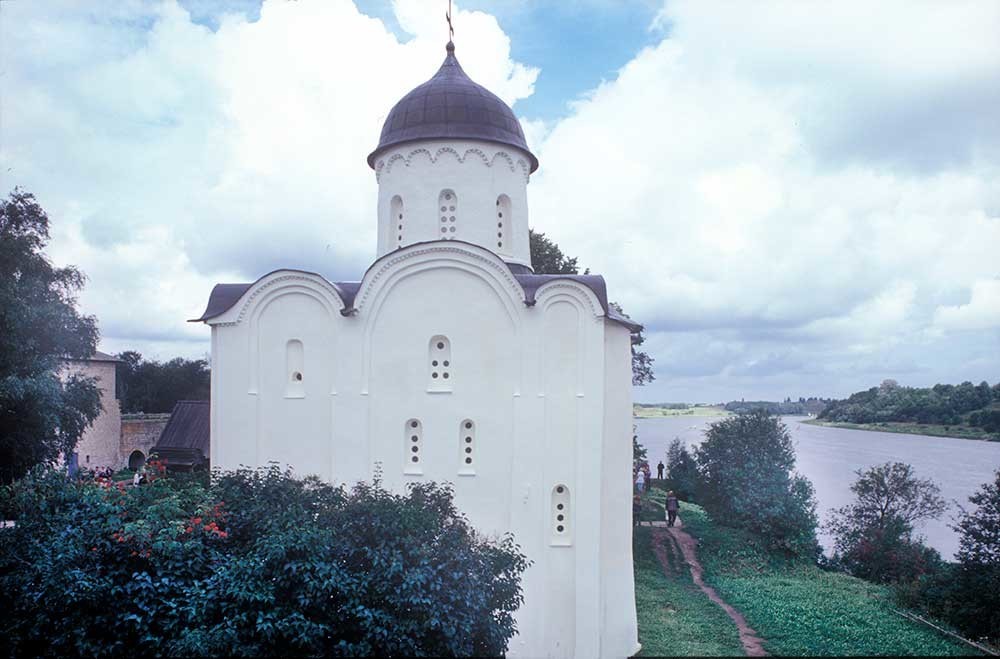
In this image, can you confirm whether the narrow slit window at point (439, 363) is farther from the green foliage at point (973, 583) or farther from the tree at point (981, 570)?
the tree at point (981, 570)

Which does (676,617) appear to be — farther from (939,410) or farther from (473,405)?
(939,410)

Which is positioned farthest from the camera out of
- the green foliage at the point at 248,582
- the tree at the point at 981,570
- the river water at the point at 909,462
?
the river water at the point at 909,462

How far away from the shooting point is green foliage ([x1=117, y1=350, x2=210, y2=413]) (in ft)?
136

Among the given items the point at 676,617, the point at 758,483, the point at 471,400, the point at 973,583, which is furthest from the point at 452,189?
the point at 758,483

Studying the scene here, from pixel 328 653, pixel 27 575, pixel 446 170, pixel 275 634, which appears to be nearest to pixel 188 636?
pixel 275 634

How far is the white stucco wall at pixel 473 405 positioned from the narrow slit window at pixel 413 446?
1.2 inches

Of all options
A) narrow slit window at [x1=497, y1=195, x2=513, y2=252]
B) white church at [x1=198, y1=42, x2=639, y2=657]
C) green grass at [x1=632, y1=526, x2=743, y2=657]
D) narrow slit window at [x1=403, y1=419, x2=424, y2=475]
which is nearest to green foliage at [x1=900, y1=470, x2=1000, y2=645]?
green grass at [x1=632, y1=526, x2=743, y2=657]

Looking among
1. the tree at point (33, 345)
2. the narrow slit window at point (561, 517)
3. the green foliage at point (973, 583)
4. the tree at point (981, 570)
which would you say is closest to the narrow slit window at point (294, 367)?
the narrow slit window at point (561, 517)

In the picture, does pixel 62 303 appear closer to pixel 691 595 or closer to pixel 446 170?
pixel 446 170

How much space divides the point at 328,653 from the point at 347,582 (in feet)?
2.14

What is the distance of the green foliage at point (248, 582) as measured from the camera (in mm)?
5875

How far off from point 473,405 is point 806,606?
330 inches

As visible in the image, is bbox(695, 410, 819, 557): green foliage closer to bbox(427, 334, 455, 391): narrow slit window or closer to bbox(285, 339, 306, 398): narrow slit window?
bbox(427, 334, 455, 391): narrow slit window

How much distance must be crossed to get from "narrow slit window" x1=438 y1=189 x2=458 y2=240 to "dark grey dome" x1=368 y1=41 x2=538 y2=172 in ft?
3.43
